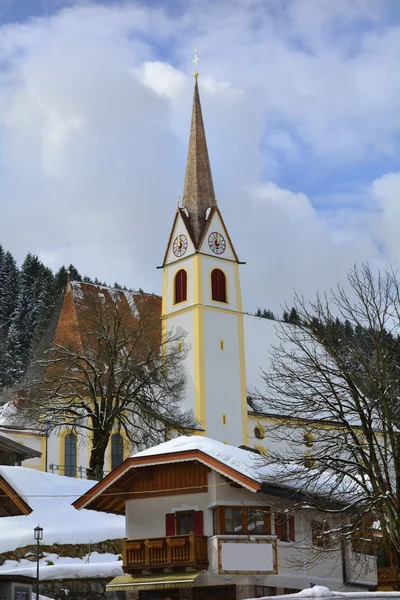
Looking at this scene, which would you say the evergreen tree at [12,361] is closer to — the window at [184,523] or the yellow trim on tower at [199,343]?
the yellow trim on tower at [199,343]

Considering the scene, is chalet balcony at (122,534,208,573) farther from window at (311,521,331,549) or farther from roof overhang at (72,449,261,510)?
window at (311,521,331,549)

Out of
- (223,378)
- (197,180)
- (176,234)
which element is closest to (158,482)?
(223,378)

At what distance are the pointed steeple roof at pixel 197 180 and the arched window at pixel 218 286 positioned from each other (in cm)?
276

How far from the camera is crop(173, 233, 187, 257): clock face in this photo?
6669 centimetres

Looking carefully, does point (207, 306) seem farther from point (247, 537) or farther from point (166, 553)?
point (247, 537)

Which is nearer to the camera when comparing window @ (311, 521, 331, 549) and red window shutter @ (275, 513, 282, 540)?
red window shutter @ (275, 513, 282, 540)

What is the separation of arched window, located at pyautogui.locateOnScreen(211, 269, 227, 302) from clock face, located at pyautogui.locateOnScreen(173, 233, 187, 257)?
8.88 ft

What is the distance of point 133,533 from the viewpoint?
1158 inches

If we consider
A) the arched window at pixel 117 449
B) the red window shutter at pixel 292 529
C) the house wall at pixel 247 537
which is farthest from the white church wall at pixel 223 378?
the red window shutter at pixel 292 529

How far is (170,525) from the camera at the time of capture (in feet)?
93.9

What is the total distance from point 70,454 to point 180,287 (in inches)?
549

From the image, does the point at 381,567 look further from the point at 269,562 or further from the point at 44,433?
the point at 44,433

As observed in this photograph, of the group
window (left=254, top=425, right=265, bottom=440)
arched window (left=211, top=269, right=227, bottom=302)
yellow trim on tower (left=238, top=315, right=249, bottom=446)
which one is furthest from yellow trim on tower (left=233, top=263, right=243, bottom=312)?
window (left=254, top=425, right=265, bottom=440)

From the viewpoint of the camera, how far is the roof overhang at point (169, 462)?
26.5 metres
